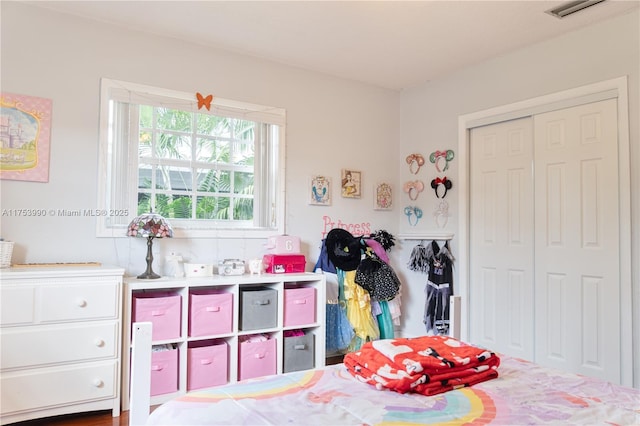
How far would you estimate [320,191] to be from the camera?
3.87 m

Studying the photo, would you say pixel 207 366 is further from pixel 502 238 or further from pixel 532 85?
pixel 532 85

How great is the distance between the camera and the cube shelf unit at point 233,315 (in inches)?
104

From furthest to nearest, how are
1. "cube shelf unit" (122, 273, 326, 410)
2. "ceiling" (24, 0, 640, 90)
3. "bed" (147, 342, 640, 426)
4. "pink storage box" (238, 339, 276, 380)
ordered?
"pink storage box" (238, 339, 276, 380), "ceiling" (24, 0, 640, 90), "cube shelf unit" (122, 273, 326, 410), "bed" (147, 342, 640, 426)

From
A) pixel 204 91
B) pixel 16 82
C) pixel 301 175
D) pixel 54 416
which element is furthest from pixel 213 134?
pixel 54 416

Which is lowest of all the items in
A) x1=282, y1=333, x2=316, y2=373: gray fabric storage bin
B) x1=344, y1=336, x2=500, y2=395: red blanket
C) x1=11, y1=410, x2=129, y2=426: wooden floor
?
x1=11, y1=410, x2=129, y2=426: wooden floor

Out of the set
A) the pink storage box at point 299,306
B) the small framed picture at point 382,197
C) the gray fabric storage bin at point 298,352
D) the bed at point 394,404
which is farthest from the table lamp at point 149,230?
the small framed picture at point 382,197

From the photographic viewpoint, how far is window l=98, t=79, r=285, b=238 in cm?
303

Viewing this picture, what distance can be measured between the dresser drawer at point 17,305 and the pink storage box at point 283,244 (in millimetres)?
1607

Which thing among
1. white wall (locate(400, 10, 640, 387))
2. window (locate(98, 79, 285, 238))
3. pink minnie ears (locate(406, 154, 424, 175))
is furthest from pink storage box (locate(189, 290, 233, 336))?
pink minnie ears (locate(406, 154, 424, 175))

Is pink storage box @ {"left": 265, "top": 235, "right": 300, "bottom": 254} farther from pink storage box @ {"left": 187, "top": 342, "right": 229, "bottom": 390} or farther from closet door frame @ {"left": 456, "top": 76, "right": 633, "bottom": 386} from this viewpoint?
closet door frame @ {"left": 456, "top": 76, "right": 633, "bottom": 386}

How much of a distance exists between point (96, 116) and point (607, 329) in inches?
142

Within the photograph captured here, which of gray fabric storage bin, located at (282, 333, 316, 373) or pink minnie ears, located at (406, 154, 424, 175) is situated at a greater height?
pink minnie ears, located at (406, 154, 424, 175)

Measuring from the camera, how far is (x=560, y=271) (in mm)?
3117

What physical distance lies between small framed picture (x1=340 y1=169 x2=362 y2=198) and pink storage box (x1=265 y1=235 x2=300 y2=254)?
75 cm
